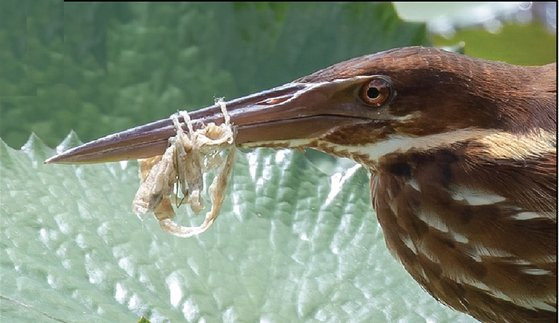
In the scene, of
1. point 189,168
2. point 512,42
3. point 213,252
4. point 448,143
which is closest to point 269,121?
point 189,168

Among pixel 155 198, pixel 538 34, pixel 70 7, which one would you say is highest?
pixel 538 34

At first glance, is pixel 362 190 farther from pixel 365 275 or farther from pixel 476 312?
pixel 476 312

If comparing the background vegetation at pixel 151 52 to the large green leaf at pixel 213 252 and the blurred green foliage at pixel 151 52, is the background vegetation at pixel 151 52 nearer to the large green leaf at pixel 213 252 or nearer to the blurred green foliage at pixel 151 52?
the blurred green foliage at pixel 151 52

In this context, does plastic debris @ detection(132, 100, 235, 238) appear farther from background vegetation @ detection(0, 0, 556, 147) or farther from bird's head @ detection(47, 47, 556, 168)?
background vegetation @ detection(0, 0, 556, 147)

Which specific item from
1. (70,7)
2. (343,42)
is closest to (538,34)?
(343,42)

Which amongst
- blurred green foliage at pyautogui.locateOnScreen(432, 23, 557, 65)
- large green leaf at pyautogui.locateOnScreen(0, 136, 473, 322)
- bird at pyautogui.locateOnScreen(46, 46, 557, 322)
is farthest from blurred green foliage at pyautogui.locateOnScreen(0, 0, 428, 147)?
blurred green foliage at pyautogui.locateOnScreen(432, 23, 557, 65)

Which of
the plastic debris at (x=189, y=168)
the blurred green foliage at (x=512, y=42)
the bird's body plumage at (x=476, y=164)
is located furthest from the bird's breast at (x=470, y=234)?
the blurred green foliage at (x=512, y=42)

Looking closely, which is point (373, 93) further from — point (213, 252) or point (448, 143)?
point (213, 252)
